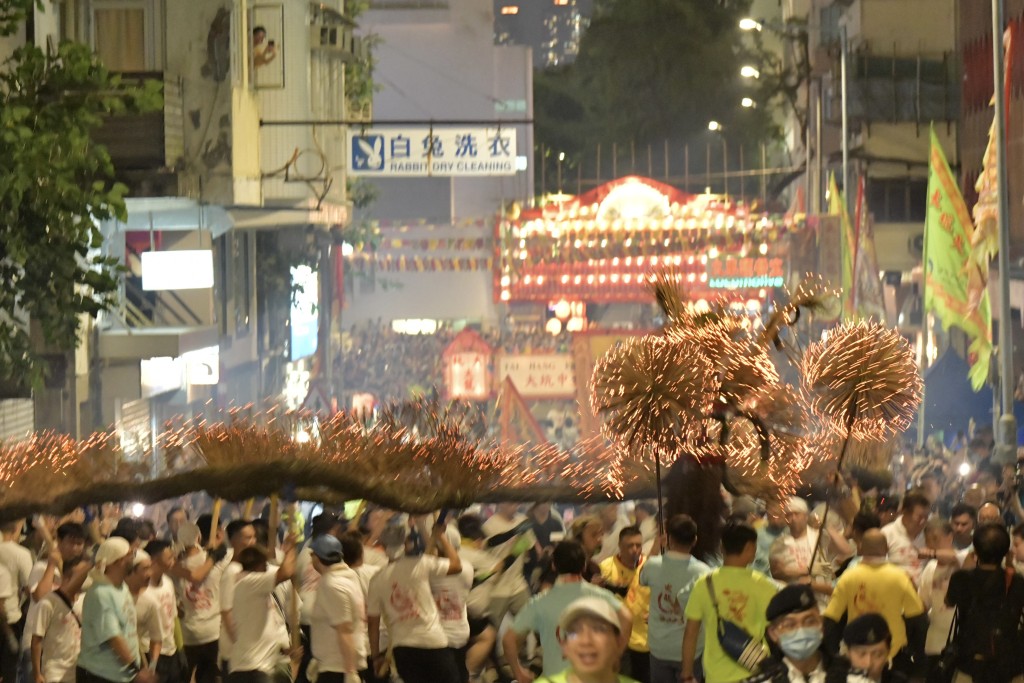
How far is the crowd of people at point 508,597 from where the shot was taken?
757cm

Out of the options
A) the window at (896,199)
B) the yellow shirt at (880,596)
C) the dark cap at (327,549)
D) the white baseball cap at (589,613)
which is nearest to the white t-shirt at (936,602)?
the yellow shirt at (880,596)

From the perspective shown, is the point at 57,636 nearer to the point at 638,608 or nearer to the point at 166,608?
the point at 166,608

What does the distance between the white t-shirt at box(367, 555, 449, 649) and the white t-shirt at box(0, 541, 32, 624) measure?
241 centimetres

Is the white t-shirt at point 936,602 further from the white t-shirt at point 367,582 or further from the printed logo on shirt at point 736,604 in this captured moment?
the white t-shirt at point 367,582

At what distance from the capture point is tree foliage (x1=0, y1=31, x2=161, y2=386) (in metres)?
11.5

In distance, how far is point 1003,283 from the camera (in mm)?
19469

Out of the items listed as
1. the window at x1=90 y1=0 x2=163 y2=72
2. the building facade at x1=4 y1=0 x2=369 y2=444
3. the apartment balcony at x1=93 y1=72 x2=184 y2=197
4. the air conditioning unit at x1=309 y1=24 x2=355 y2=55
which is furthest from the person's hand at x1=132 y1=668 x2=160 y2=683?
the air conditioning unit at x1=309 y1=24 x2=355 y2=55

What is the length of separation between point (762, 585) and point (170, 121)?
43.0 feet

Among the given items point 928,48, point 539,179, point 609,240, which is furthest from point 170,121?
point 539,179

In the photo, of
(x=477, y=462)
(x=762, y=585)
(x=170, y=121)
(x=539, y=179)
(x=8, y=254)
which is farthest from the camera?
(x=539, y=179)

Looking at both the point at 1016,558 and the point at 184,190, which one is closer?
the point at 1016,558

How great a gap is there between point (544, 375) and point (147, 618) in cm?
1647

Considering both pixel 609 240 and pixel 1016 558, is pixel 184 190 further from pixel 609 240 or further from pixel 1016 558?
pixel 609 240

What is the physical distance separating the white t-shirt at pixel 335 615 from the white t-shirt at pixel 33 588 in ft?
4.98
